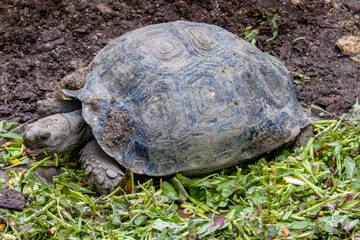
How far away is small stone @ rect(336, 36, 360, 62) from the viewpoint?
5.37m

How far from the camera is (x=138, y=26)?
222 inches

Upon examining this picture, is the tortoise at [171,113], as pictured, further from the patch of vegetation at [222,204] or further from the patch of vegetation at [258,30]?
the patch of vegetation at [258,30]

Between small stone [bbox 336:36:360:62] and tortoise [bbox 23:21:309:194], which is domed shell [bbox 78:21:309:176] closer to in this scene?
tortoise [bbox 23:21:309:194]

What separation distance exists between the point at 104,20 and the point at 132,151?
2.68 meters

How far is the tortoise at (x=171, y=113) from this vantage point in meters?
3.64

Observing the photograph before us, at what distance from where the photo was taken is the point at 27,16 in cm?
567

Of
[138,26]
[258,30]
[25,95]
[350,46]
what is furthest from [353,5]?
[25,95]

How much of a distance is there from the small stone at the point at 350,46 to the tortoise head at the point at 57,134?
3575 mm

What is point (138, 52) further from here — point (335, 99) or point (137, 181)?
point (335, 99)

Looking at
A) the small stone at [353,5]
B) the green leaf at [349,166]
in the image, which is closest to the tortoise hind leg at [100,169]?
the green leaf at [349,166]

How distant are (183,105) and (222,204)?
0.94 metres

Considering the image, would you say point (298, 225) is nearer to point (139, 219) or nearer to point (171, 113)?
point (139, 219)

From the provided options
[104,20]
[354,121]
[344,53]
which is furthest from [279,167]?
[104,20]

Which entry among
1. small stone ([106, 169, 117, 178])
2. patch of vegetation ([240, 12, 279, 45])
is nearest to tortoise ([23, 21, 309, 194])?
small stone ([106, 169, 117, 178])
